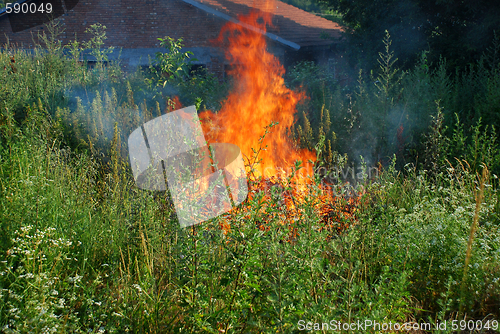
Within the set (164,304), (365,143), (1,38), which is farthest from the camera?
(1,38)

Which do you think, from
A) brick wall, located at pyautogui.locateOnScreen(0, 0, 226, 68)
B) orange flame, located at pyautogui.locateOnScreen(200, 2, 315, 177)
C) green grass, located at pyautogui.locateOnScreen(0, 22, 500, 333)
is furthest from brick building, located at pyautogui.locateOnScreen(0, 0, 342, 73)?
green grass, located at pyautogui.locateOnScreen(0, 22, 500, 333)

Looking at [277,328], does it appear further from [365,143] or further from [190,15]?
[190,15]

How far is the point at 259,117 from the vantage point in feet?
20.4

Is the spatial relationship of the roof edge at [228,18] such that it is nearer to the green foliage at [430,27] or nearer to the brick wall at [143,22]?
the brick wall at [143,22]

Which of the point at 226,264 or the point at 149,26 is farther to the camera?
the point at 149,26

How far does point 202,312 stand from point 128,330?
19.8 inches

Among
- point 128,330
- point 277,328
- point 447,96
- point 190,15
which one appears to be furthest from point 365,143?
point 190,15

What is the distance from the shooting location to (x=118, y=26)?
16.6 meters
